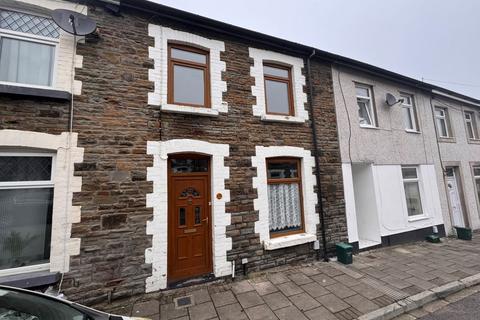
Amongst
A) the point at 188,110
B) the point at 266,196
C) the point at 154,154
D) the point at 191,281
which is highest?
the point at 188,110

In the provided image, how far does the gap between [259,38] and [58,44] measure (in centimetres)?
446

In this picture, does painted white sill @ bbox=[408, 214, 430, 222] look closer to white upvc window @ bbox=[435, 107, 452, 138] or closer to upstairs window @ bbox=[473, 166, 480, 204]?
white upvc window @ bbox=[435, 107, 452, 138]

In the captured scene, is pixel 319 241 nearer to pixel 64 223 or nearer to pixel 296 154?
pixel 296 154

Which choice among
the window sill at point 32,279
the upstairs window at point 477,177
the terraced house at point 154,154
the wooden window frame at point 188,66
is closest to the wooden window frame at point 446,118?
the upstairs window at point 477,177

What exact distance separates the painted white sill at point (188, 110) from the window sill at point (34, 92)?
5.53 ft

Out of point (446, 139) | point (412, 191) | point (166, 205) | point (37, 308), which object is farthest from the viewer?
point (446, 139)

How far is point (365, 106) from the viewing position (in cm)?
799

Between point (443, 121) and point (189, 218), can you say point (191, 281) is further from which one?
point (443, 121)

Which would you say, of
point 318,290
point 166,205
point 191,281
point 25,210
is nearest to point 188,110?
point 166,205

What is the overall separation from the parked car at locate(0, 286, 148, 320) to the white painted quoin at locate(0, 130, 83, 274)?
2.07 meters

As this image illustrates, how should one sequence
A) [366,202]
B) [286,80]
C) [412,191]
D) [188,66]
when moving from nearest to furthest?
[188,66] < [286,80] < [366,202] < [412,191]

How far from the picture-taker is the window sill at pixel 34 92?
12.2ft

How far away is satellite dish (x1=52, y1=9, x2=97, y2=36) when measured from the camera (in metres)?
4.07

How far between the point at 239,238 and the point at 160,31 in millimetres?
4983
